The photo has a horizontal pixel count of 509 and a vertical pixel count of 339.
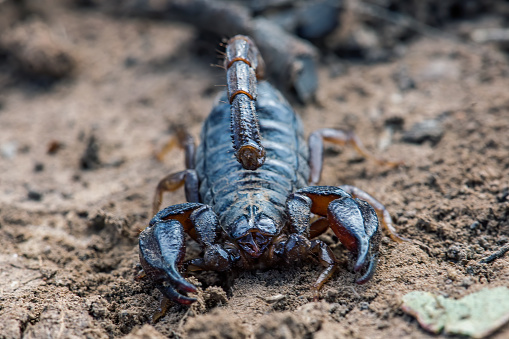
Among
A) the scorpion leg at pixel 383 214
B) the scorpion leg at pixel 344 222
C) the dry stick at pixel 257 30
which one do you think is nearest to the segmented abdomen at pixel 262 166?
the scorpion leg at pixel 344 222

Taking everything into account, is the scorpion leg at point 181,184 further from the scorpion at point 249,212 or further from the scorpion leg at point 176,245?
the scorpion leg at point 176,245

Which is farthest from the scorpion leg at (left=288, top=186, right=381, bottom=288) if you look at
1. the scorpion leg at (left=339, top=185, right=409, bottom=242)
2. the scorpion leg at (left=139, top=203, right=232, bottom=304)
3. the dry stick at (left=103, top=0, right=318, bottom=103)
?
the dry stick at (left=103, top=0, right=318, bottom=103)

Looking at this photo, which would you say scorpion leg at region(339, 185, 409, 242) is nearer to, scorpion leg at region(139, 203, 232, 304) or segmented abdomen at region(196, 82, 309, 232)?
segmented abdomen at region(196, 82, 309, 232)

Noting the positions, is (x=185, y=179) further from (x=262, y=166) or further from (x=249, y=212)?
(x=249, y=212)

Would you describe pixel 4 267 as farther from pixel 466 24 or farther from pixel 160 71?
pixel 466 24

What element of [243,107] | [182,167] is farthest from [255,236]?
[182,167]

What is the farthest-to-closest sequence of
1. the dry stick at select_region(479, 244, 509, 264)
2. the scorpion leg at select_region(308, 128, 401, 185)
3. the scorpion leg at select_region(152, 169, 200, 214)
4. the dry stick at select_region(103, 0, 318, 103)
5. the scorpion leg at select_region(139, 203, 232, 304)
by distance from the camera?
the dry stick at select_region(103, 0, 318, 103) < the scorpion leg at select_region(308, 128, 401, 185) < the scorpion leg at select_region(152, 169, 200, 214) < the dry stick at select_region(479, 244, 509, 264) < the scorpion leg at select_region(139, 203, 232, 304)

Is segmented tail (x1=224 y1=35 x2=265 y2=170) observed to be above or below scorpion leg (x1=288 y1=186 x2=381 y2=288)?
above
